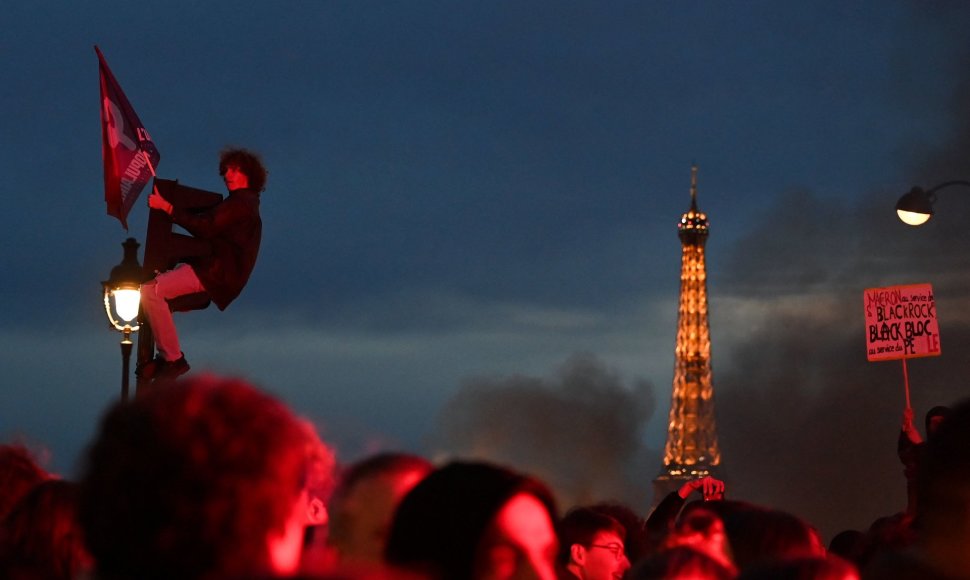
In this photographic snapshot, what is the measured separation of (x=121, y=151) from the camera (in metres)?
10.6

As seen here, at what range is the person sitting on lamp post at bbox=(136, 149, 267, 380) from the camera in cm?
905

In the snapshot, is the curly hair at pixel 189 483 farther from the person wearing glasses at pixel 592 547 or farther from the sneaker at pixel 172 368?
the sneaker at pixel 172 368

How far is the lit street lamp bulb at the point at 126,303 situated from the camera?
40.3 feet

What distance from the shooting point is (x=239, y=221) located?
29.7 ft

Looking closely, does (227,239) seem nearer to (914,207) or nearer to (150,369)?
(150,369)

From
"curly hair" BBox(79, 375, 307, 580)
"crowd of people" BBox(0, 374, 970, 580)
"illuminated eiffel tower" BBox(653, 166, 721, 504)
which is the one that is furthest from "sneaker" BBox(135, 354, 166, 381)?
"illuminated eiffel tower" BBox(653, 166, 721, 504)

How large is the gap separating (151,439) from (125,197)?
855 cm

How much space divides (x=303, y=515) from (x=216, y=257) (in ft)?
21.1

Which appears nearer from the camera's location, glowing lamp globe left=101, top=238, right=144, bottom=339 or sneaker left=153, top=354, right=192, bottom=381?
sneaker left=153, top=354, right=192, bottom=381

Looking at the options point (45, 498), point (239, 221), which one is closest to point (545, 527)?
point (45, 498)

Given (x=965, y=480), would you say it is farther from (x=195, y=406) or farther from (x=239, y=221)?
(x=239, y=221)

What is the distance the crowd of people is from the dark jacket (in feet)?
12.9

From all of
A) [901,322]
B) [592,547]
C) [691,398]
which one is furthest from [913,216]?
[691,398]

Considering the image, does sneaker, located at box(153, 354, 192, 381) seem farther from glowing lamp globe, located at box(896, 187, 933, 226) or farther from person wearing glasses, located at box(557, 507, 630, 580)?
glowing lamp globe, located at box(896, 187, 933, 226)
